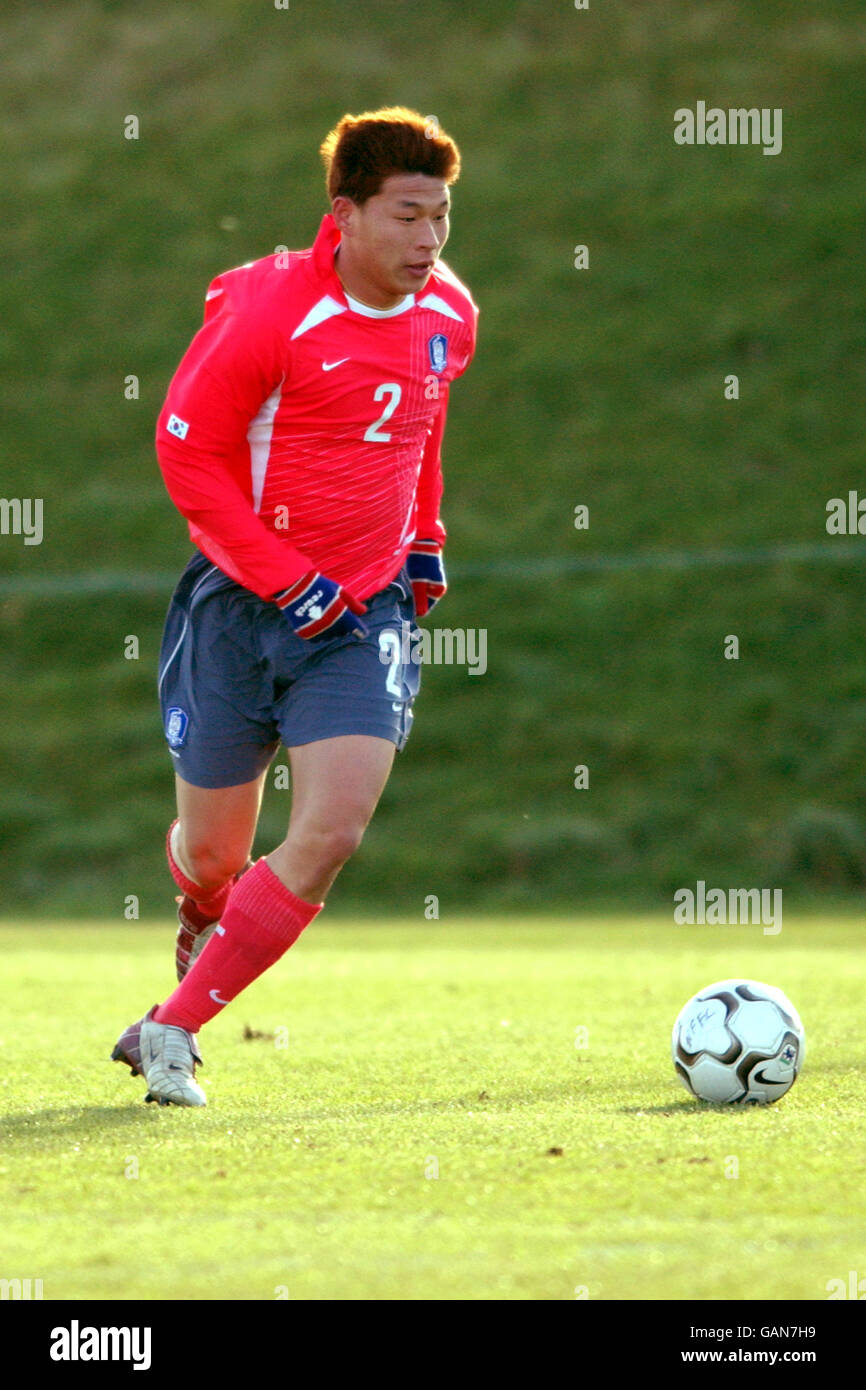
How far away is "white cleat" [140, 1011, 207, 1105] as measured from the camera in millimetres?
5582

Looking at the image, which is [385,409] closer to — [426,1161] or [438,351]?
[438,351]

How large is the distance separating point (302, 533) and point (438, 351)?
73 cm

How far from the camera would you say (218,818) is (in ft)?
19.7

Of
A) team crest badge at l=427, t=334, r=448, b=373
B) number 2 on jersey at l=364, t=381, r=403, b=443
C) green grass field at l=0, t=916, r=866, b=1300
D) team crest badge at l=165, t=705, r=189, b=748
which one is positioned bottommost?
green grass field at l=0, t=916, r=866, b=1300

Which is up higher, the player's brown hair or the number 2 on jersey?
the player's brown hair

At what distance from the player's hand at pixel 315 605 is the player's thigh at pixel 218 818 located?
58cm

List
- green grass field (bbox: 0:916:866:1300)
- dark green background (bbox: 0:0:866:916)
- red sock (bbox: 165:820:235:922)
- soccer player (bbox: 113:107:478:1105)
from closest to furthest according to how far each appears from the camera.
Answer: green grass field (bbox: 0:916:866:1300) < soccer player (bbox: 113:107:478:1105) < red sock (bbox: 165:820:235:922) < dark green background (bbox: 0:0:866:916)

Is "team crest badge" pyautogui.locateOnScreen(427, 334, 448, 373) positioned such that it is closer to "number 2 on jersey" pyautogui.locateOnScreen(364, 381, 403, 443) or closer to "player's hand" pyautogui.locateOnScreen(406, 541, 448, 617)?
"number 2 on jersey" pyautogui.locateOnScreen(364, 381, 403, 443)

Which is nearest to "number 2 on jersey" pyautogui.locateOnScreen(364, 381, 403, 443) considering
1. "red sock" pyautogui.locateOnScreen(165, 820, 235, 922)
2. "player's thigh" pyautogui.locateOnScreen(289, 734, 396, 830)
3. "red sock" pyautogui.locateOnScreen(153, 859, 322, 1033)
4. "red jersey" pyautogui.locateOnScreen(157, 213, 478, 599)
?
"red jersey" pyautogui.locateOnScreen(157, 213, 478, 599)

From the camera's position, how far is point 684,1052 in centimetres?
572

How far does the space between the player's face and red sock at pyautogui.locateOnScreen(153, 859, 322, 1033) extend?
177 cm

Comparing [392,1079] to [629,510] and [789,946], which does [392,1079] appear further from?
[629,510]

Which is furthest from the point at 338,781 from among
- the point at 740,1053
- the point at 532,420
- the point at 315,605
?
the point at 532,420
